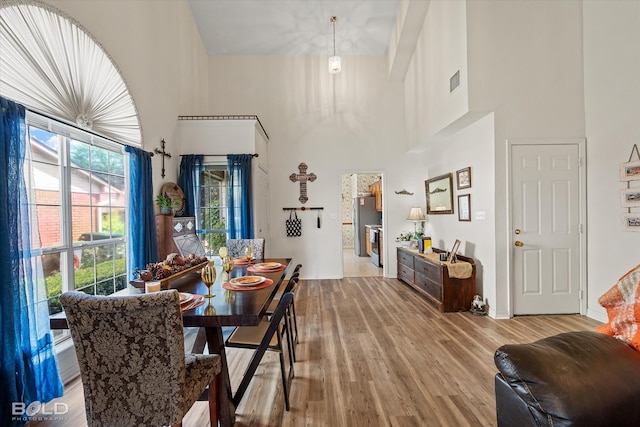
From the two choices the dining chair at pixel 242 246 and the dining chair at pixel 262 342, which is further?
the dining chair at pixel 242 246

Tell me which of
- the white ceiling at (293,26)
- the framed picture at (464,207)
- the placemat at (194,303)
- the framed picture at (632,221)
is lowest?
the placemat at (194,303)

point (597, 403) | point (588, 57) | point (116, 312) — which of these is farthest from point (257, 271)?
point (588, 57)

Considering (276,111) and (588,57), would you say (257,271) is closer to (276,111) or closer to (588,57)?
(276,111)

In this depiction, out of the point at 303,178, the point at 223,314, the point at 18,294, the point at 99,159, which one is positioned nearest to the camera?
the point at 223,314

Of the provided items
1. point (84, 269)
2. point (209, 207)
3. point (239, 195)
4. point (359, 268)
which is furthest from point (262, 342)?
point (359, 268)

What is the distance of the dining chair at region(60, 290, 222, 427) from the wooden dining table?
186 millimetres

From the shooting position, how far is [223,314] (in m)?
1.37

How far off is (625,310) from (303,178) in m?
4.63

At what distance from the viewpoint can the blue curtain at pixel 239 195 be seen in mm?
4141

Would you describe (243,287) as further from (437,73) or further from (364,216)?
(364,216)

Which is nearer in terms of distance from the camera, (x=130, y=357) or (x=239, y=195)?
(x=130, y=357)

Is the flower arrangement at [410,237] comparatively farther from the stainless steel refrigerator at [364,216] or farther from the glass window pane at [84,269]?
the glass window pane at [84,269]

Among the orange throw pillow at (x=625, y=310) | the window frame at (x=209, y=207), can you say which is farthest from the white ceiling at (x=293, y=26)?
the orange throw pillow at (x=625, y=310)

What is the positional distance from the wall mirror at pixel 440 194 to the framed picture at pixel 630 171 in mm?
1757
